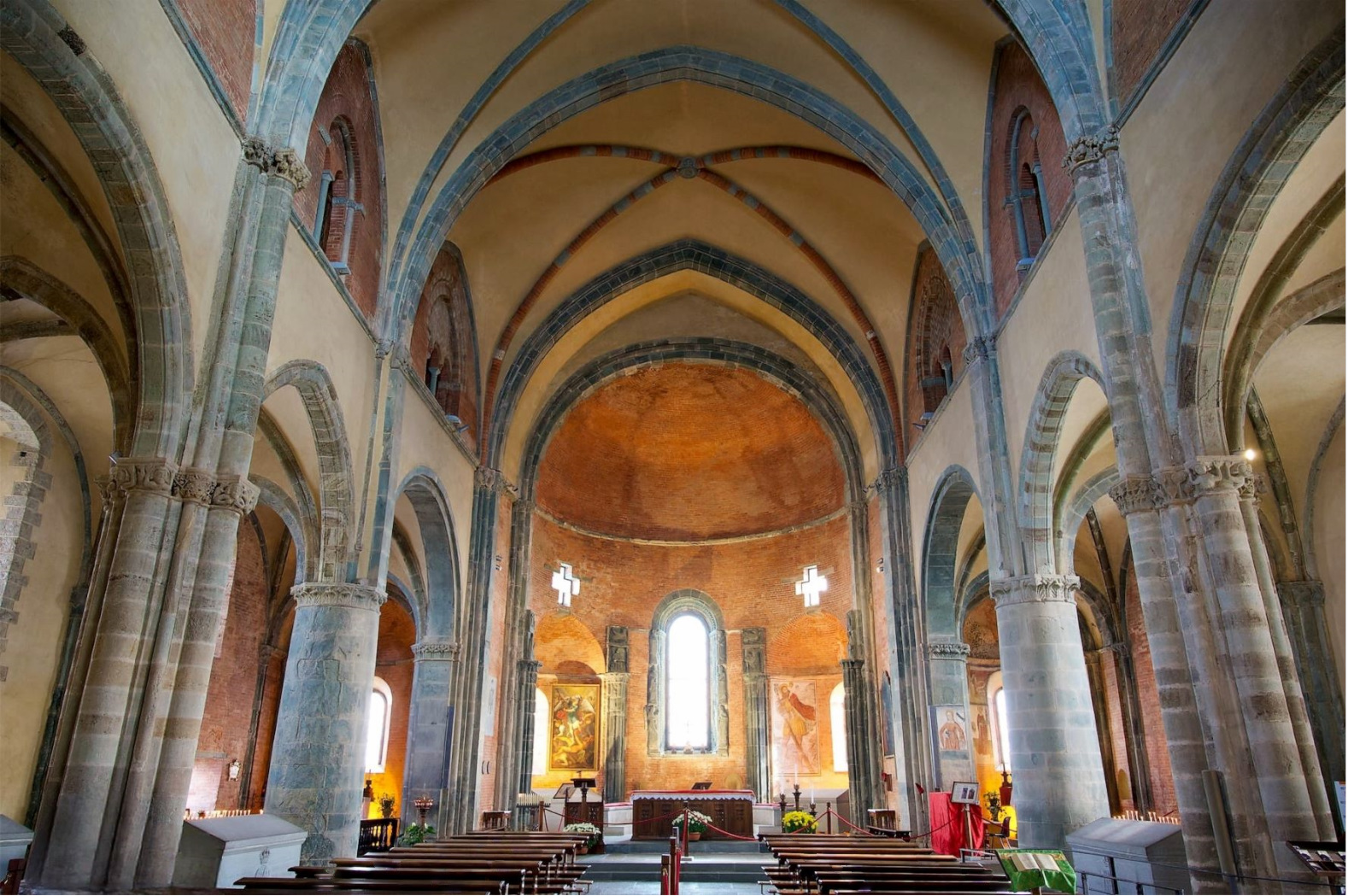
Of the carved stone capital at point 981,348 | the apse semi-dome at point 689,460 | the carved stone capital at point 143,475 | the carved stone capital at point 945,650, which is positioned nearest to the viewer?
the carved stone capital at point 143,475

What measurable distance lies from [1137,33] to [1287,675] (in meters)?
6.87

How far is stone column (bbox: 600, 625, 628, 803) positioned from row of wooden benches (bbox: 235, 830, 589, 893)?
50.6 feet

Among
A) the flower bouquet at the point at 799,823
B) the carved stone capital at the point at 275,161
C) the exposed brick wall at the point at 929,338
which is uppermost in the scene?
the exposed brick wall at the point at 929,338

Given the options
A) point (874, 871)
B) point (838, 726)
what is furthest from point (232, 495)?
point (838, 726)

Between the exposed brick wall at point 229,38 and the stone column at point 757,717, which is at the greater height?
the exposed brick wall at point 229,38

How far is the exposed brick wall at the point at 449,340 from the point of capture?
18422 millimetres

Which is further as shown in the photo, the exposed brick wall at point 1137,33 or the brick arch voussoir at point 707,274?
the brick arch voussoir at point 707,274

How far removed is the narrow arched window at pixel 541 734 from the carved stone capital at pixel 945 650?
41.2 ft

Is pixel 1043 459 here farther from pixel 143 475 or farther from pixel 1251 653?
pixel 143 475

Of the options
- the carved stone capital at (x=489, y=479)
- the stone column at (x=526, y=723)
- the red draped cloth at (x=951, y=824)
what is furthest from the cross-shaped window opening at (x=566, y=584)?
the red draped cloth at (x=951, y=824)

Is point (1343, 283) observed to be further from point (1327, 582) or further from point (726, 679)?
point (726, 679)

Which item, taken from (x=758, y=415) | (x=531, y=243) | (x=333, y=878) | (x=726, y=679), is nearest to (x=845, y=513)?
(x=758, y=415)

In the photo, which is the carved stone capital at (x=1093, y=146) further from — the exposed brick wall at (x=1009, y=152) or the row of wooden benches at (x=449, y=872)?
the row of wooden benches at (x=449, y=872)

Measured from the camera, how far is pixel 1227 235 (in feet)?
28.6
